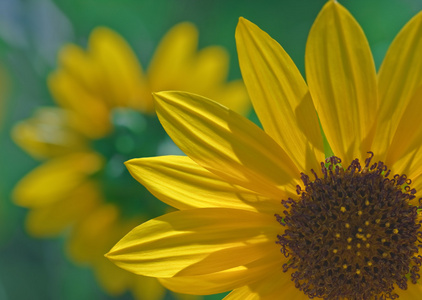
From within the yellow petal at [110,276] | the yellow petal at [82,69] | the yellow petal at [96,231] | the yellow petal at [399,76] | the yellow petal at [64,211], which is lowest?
the yellow petal at [399,76]

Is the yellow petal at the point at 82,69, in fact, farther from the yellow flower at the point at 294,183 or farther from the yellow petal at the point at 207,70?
the yellow flower at the point at 294,183

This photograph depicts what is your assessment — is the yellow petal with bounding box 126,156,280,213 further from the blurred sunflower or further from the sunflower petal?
Answer: the sunflower petal

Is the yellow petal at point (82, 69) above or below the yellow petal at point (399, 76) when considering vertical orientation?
above

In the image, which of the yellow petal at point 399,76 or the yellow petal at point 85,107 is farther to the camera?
the yellow petal at point 85,107

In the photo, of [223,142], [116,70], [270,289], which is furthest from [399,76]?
[116,70]

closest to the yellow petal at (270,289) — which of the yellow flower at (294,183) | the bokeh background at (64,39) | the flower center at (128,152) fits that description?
the yellow flower at (294,183)

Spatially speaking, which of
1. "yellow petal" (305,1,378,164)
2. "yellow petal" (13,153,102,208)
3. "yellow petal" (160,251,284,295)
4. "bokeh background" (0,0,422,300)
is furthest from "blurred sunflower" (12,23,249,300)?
"yellow petal" (305,1,378,164)

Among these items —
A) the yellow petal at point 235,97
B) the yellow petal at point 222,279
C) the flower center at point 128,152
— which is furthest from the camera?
the yellow petal at point 235,97
